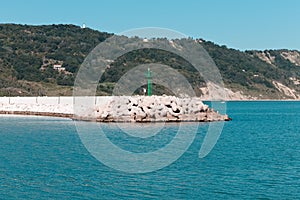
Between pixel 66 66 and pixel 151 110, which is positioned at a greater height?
pixel 66 66

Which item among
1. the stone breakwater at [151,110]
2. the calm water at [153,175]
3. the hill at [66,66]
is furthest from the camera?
the hill at [66,66]

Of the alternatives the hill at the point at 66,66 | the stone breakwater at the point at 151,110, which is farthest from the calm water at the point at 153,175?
the hill at the point at 66,66

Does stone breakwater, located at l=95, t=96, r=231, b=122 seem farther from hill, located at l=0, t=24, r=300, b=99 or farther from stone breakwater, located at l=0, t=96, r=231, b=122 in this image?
hill, located at l=0, t=24, r=300, b=99

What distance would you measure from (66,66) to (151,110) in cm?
7360

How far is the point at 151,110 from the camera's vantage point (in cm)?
5800

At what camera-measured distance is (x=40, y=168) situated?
27188mm

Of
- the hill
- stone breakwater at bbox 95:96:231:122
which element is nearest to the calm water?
stone breakwater at bbox 95:96:231:122

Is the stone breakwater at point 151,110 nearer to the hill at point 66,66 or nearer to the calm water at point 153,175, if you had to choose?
the calm water at point 153,175

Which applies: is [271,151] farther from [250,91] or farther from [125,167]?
[250,91]

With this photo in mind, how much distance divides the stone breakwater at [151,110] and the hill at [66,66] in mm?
44550

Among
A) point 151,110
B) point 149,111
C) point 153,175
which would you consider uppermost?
point 151,110

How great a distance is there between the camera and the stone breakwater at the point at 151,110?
57844 mm

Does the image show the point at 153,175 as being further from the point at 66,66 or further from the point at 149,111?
the point at 66,66

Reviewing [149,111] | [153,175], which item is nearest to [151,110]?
[149,111]
